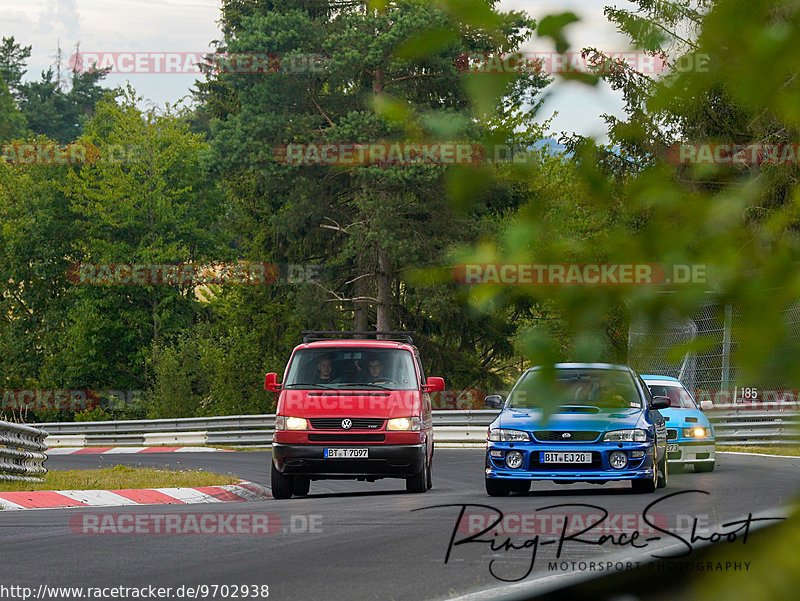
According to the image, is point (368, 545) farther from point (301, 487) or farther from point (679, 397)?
point (679, 397)

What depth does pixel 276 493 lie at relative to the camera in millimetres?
14977

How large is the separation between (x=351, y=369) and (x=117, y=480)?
3.96 metres

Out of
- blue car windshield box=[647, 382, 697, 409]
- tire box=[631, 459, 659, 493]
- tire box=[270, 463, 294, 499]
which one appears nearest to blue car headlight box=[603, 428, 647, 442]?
tire box=[631, 459, 659, 493]

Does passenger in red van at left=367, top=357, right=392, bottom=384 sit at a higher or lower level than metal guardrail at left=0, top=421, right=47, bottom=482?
higher

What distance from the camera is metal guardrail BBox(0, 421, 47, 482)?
603 inches

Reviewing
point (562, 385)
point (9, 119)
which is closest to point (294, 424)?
point (562, 385)

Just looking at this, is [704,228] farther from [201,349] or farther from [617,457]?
[201,349]

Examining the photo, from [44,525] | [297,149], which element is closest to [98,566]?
[44,525]

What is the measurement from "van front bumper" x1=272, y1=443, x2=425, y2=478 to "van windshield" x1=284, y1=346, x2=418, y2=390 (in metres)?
0.89

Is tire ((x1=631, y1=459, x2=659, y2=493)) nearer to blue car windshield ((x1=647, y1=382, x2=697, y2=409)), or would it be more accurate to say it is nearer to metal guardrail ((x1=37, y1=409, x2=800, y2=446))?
blue car windshield ((x1=647, y1=382, x2=697, y2=409))

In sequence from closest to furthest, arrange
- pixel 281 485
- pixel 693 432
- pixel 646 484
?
pixel 646 484 → pixel 281 485 → pixel 693 432

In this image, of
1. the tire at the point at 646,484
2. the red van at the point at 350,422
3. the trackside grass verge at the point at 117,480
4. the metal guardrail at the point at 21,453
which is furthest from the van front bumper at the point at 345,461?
the metal guardrail at the point at 21,453

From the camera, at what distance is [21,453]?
1603 centimetres

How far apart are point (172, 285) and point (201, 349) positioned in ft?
37.5
